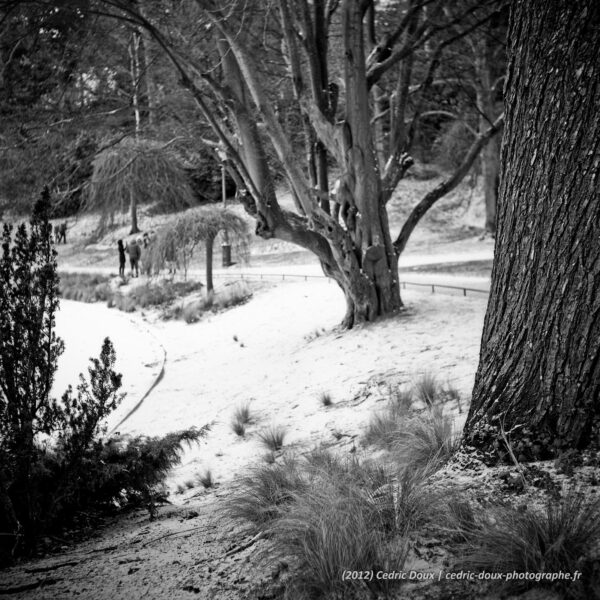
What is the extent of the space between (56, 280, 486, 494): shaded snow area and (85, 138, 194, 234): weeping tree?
3.86 meters

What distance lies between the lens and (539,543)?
6.66ft

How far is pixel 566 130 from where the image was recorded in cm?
265

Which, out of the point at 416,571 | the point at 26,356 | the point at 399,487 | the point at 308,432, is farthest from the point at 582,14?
the point at 308,432

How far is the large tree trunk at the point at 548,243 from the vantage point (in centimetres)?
261

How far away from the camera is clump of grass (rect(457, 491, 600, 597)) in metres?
1.93

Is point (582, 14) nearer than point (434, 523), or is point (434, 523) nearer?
point (434, 523)

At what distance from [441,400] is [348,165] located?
5335 millimetres

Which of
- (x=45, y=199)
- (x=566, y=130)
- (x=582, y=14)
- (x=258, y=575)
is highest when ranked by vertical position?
(x=582, y=14)

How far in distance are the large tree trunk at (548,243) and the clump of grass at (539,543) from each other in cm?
67

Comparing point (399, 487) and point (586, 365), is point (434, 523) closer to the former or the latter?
point (399, 487)

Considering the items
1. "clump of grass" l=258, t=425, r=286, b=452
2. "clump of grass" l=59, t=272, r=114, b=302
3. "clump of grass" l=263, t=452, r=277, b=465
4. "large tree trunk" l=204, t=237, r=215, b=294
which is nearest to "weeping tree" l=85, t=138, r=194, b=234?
"large tree trunk" l=204, t=237, r=215, b=294

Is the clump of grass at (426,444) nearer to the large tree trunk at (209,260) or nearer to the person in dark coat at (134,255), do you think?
the large tree trunk at (209,260)

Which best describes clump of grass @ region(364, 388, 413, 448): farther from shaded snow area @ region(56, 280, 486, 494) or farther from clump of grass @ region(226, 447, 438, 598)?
clump of grass @ region(226, 447, 438, 598)

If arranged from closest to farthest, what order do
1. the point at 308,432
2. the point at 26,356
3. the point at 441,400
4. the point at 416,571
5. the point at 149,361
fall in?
the point at 416,571
the point at 26,356
the point at 441,400
the point at 308,432
the point at 149,361
